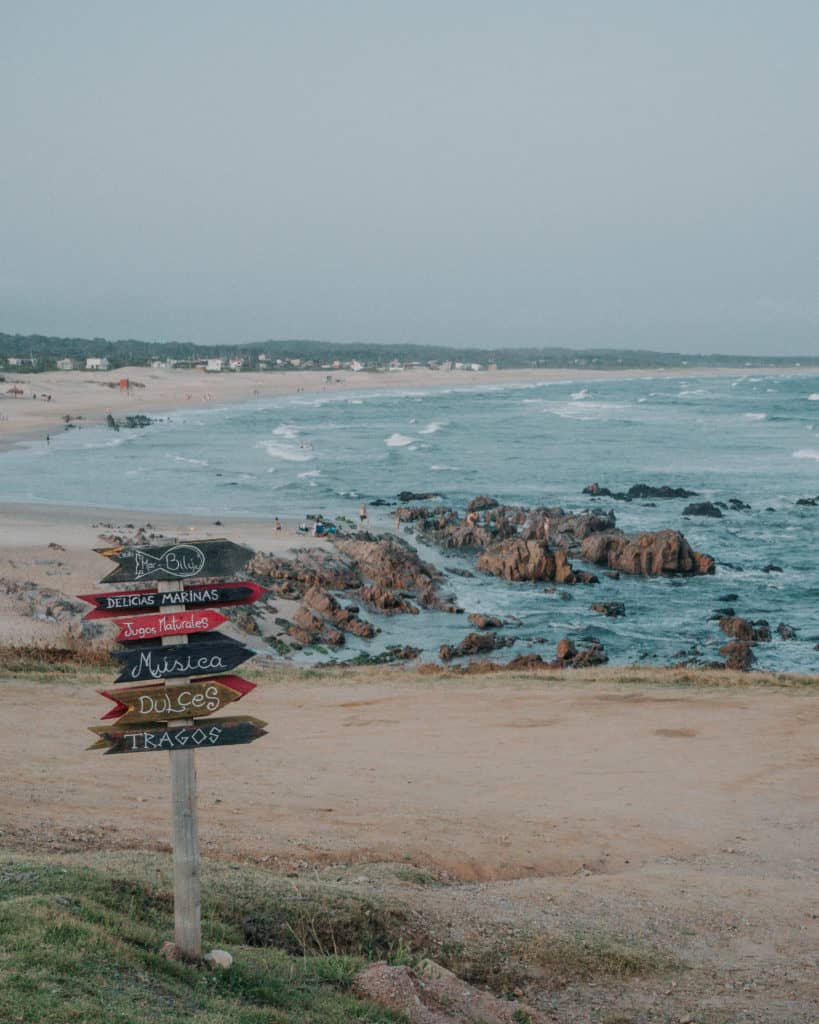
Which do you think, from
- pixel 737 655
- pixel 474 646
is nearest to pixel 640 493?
pixel 737 655

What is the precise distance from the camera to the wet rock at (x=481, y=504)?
45.7 m

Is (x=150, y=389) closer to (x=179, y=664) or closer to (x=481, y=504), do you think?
(x=481, y=504)

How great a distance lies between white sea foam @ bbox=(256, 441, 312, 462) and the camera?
62781 millimetres

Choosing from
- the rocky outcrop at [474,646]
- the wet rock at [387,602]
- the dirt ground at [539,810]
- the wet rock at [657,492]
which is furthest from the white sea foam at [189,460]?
the dirt ground at [539,810]

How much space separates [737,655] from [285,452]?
43592 mm

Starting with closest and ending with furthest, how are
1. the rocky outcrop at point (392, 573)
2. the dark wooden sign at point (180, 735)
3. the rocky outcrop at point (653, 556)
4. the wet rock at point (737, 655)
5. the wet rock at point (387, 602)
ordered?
the dark wooden sign at point (180, 735) → the wet rock at point (737, 655) → the wet rock at point (387, 602) → the rocky outcrop at point (392, 573) → the rocky outcrop at point (653, 556)

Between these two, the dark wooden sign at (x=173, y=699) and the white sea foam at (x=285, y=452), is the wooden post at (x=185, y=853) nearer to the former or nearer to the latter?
the dark wooden sign at (x=173, y=699)

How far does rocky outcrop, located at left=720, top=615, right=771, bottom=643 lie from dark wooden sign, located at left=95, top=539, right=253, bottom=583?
2344 centimetres

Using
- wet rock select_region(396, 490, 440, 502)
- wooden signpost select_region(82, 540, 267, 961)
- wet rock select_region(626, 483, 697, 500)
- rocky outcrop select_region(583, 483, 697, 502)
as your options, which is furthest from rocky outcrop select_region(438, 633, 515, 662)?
wet rock select_region(626, 483, 697, 500)

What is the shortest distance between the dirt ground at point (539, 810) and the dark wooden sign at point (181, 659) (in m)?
3.48

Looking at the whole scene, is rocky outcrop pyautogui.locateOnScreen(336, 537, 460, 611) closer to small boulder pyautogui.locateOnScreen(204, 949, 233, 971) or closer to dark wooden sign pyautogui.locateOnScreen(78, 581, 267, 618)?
small boulder pyautogui.locateOnScreen(204, 949, 233, 971)

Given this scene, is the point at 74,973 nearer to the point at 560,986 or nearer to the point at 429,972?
the point at 429,972

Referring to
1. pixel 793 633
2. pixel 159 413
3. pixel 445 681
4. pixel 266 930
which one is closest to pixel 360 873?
pixel 266 930

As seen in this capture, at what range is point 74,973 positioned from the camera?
234 inches
